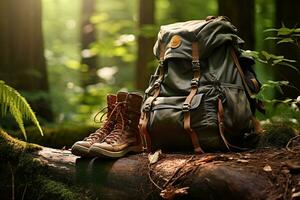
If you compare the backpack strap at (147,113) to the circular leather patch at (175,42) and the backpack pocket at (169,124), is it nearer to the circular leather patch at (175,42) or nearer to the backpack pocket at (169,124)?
the backpack pocket at (169,124)

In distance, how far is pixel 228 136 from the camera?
301cm

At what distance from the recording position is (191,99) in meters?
2.94

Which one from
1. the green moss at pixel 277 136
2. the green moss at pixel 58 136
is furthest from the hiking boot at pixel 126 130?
the green moss at pixel 58 136

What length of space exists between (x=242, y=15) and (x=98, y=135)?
231 cm

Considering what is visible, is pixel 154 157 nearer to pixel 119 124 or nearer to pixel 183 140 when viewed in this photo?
pixel 183 140

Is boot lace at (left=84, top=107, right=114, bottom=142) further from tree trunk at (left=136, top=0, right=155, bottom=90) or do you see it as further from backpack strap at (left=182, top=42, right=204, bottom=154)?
tree trunk at (left=136, top=0, right=155, bottom=90)

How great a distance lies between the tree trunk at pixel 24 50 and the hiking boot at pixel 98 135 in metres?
3.28

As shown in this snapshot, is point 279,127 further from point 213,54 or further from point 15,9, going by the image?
point 15,9

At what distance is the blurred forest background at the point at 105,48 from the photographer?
4.71 m

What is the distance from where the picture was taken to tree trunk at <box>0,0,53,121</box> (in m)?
6.51

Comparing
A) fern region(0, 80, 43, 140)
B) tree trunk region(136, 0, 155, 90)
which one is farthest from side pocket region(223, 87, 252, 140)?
Answer: tree trunk region(136, 0, 155, 90)

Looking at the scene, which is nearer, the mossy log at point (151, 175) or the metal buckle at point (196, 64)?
the mossy log at point (151, 175)

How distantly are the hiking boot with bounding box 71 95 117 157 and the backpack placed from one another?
1.00ft

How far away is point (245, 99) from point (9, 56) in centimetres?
441
